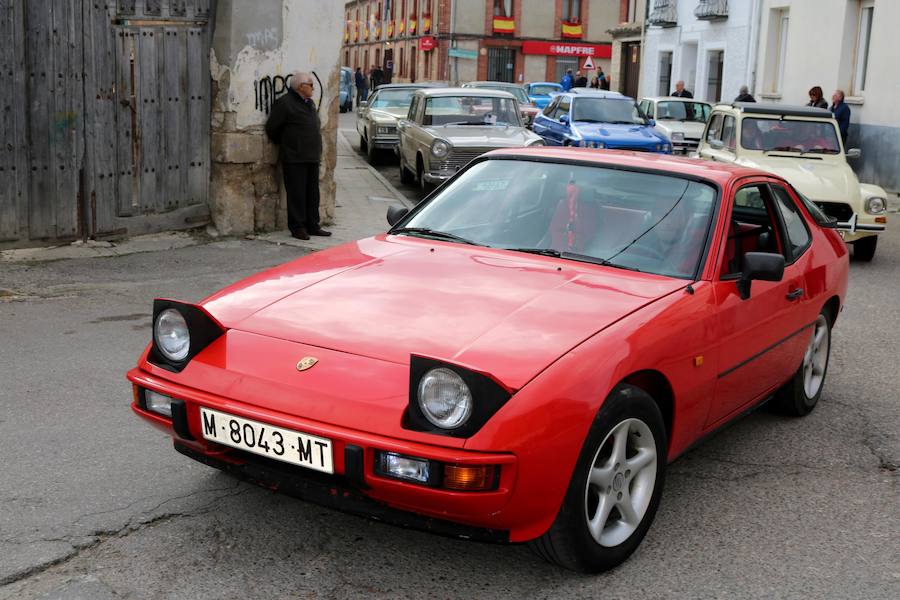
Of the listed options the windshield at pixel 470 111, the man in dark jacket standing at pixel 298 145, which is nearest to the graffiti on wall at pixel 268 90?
the man in dark jacket standing at pixel 298 145

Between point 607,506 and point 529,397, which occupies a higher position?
point 529,397

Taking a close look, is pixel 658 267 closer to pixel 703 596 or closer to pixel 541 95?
pixel 703 596

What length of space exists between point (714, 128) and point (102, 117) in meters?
7.49

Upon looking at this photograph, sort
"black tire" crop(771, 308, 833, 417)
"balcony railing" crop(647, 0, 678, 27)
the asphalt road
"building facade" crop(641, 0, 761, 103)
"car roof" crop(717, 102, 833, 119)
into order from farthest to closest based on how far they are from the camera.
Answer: "balcony railing" crop(647, 0, 678, 27) → "building facade" crop(641, 0, 761, 103) → "car roof" crop(717, 102, 833, 119) → "black tire" crop(771, 308, 833, 417) → the asphalt road

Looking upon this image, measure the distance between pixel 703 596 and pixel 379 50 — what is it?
71.5 m

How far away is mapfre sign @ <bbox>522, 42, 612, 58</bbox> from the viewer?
59094mm

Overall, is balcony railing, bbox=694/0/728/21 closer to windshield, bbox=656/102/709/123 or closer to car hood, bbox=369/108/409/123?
windshield, bbox=656/102/709/123

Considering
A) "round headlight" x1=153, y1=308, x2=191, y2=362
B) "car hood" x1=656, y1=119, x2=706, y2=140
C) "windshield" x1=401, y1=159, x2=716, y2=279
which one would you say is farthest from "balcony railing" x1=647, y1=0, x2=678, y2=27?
"round headlight" x1=153, y1=308, x2=191, y2=362

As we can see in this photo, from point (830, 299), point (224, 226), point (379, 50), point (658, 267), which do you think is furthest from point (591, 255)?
point (379, 50)

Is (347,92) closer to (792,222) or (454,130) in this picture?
(454,130)

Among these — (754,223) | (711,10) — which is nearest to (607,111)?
(711,10)

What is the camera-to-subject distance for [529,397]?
3295 millimetres

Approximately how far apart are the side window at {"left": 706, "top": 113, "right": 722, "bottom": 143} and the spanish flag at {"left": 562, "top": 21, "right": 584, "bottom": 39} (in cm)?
4755

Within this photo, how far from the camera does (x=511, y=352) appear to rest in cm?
350
